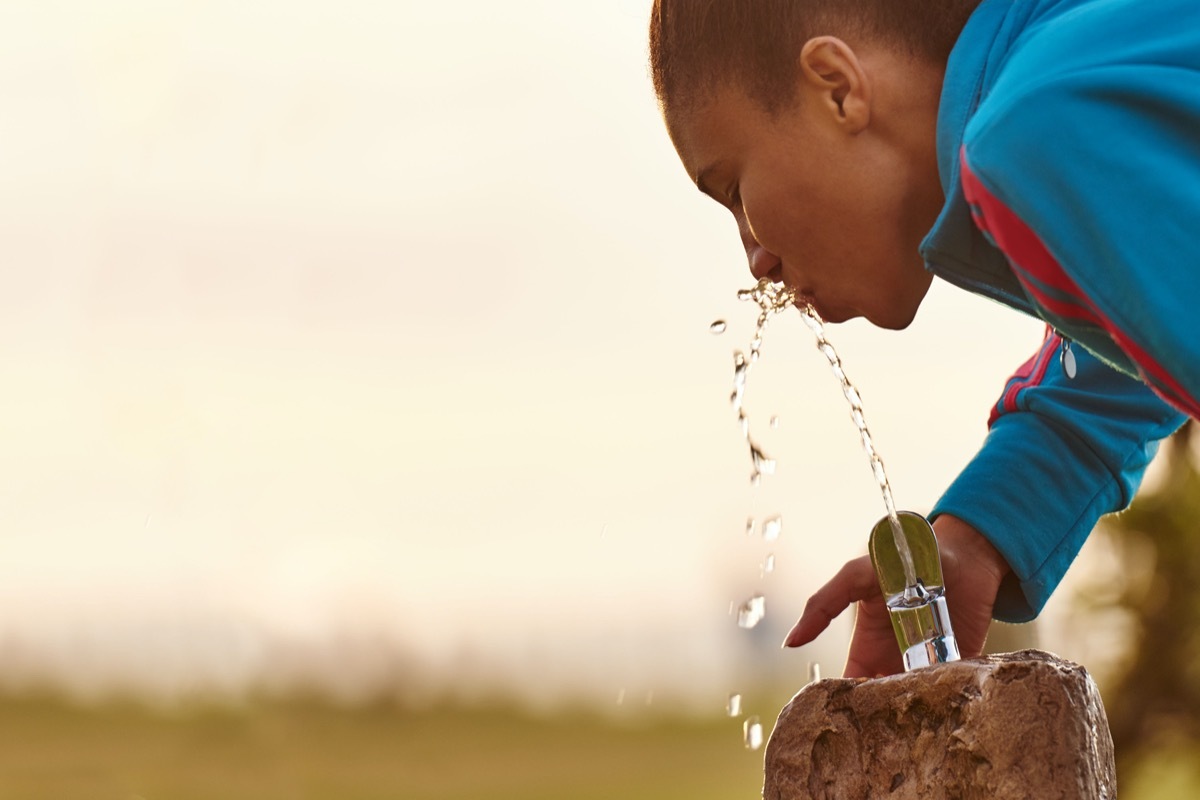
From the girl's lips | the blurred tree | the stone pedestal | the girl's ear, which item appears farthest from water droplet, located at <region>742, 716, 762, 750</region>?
the blurred tree

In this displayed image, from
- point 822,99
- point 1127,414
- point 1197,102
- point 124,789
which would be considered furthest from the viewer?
point 124,789

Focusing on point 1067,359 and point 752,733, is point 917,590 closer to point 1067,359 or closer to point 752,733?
point 752,733

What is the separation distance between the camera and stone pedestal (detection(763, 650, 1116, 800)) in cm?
100

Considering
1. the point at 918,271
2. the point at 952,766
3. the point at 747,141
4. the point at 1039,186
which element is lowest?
the point at 952,766

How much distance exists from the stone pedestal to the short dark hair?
578 mm

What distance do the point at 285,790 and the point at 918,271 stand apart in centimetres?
303

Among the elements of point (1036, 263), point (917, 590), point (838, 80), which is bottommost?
point (917, 590)

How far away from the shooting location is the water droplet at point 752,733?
1.27 metres

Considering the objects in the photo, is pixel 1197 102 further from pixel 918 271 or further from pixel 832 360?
pixel 832 360

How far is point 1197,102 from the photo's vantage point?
0.88m

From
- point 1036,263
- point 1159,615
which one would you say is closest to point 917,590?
point 1036,263

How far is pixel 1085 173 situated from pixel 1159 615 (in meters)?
3.03

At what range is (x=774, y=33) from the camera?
1283 millimetres

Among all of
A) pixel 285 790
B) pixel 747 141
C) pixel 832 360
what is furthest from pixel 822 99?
pixel 285 790
